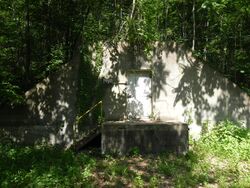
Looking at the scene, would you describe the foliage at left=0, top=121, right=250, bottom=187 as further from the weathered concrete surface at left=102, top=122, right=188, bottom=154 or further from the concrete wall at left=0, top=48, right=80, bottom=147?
the concrete wall at left=0, top=48, right=80, bottom=147

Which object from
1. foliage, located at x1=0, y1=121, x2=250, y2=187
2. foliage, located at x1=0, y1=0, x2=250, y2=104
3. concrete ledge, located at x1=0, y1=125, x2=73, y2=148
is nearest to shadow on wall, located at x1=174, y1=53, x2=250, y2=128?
foliage, located at x1=0, y1=0, x2=250, y2=104

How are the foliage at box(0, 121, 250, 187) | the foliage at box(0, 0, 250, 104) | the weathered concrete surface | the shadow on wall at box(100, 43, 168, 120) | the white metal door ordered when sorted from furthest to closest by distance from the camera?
1. the foliage at box(0, 0, 250, 104)
2. the white metal door
3. the shadow on wall at box(100, 43, 168, 120)
4. the weathered concrete surface
5. the foliage at box(0, 121, 250, 187)

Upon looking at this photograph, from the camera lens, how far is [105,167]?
35.7 feet

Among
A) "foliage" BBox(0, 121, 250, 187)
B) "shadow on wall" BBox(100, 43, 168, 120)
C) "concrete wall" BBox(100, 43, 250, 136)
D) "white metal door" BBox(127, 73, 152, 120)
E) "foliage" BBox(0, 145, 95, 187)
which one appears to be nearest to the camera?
"foliage" BBox(0, 145, 95, 187)

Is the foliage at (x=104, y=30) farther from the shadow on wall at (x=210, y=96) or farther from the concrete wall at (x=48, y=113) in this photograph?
the shadow on wall at (x=210, y=96)

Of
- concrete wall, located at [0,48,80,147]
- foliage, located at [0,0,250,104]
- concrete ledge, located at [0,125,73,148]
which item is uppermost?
foliage, located at [0,0,250,104]

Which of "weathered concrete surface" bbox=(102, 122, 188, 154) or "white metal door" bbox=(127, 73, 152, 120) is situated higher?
"white metal door" bbox=(127, 73, 152, 120)

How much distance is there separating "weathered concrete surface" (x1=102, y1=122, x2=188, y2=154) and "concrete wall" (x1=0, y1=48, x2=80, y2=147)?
247 centimetres

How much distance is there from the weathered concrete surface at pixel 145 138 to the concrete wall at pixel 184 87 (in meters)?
2.27

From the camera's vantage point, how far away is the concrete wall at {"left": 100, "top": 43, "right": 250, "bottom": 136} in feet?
48.0

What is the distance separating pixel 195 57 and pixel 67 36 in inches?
260

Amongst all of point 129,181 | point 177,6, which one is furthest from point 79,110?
point 177,6

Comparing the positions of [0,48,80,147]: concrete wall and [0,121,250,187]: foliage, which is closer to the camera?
[0,121,250,187]: foliage

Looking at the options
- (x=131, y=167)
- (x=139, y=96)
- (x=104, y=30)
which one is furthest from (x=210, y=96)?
(x=131, y=167)
